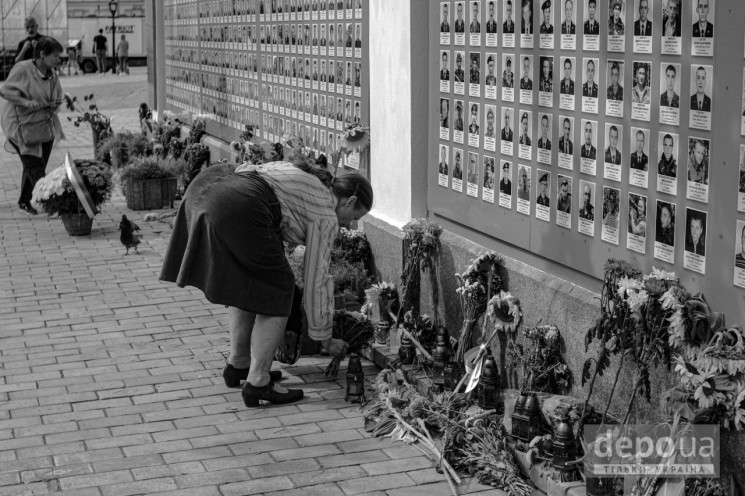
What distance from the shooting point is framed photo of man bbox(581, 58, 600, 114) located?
5035mm

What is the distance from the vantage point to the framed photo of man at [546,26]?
17.8 ft

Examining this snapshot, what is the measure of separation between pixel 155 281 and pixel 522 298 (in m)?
4.22

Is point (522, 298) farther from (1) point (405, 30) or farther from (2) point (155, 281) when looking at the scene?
(2) point (155, 281)

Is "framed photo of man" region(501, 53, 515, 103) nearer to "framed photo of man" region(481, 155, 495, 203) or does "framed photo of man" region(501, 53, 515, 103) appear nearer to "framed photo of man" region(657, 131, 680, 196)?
"framed photo of man" region(481, 155, 495, 203)

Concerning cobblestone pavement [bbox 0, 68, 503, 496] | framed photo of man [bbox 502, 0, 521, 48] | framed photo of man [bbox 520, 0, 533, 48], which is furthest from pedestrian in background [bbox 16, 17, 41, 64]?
framed photo of man [bbox 520, 0, 533, 48]

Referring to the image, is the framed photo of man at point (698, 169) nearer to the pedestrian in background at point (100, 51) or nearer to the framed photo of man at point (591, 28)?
the framed photo of man at point (591, 28)

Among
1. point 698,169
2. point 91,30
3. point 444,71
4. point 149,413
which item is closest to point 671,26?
point 698,169

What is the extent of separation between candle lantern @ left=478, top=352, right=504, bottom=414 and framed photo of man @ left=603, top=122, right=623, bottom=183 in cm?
118

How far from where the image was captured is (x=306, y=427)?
18.5ft

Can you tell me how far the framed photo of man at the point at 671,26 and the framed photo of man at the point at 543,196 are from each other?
1.18 meters

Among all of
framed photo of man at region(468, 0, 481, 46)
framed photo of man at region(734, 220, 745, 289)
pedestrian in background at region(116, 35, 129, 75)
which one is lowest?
framed photo of man at region(734, 220, 745, 289)

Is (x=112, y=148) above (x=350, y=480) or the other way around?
above

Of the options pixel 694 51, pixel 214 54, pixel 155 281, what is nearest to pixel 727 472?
pixel 694 51

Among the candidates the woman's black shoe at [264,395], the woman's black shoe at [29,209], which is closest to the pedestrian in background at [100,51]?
the woman's black shoe at [29,209]
